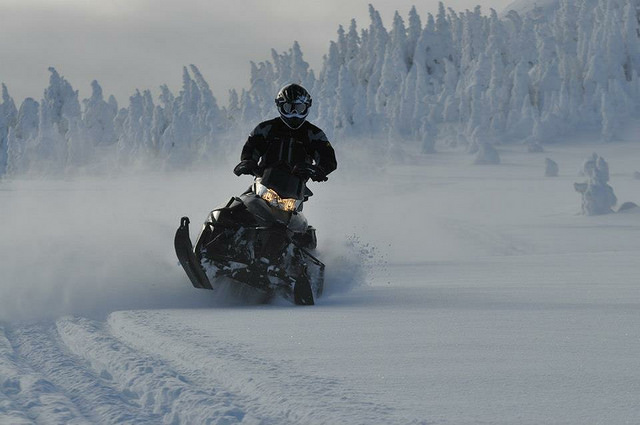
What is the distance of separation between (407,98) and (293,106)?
304 feet

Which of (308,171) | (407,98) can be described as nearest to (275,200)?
(308,171)

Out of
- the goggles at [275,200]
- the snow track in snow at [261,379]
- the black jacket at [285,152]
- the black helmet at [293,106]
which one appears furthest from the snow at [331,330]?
the black helmet at [293,106]

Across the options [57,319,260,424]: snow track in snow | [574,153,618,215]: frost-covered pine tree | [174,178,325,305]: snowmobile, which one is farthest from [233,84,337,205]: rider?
[574,153,618,215]: frost-covered pine tree

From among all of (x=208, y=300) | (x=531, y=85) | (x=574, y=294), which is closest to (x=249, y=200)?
(x=208, y=300)

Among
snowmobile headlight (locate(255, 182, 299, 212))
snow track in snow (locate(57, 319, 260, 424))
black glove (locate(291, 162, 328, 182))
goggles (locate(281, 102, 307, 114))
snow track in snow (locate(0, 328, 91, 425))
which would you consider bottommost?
snow track in snow (locate(0, 328, 91, 425))

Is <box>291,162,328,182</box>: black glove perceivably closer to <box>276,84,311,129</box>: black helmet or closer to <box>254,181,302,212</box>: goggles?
<box>254,181,302,212</box>: goggles

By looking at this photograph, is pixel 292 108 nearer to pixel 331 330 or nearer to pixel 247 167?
A: pixel 247 167

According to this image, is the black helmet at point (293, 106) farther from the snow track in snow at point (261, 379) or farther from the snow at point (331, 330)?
the snow track in snow at point (261, 379)

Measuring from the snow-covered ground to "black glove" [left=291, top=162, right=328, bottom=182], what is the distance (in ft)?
3.97

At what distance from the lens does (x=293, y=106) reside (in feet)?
27.3

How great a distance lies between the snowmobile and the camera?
7750mm

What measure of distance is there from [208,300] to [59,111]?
450 ft

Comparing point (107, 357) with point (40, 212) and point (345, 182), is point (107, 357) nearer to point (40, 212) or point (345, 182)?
point (40, 212)

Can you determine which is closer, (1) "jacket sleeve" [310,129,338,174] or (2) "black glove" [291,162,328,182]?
(2) "black glove" [291,162,328,182]
